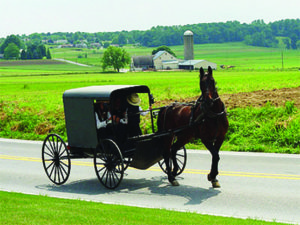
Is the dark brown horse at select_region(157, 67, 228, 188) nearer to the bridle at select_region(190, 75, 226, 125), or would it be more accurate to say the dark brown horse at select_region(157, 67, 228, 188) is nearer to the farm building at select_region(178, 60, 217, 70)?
the bridle at select_region(190, 75, 226, 125)

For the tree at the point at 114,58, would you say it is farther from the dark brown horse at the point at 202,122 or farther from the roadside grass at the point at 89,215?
the roadside grass at the point at 89,215

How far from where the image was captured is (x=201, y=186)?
1234 cm

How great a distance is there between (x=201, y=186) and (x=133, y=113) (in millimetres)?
2598

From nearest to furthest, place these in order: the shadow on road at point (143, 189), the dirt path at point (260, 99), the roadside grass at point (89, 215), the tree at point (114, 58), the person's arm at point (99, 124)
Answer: the roadside grass at point (89, 215)
the shadow on road at point (143, 189)
the person's arm at point (99, 124)
the dirt path at point (260, 99)
the tree at point (114, 58)

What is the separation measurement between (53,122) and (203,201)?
16421 mm

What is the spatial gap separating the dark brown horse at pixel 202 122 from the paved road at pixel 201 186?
671 millimetres

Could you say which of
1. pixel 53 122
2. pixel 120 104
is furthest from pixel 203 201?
pixel 53 122

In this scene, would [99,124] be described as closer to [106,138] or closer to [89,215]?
[106,138]

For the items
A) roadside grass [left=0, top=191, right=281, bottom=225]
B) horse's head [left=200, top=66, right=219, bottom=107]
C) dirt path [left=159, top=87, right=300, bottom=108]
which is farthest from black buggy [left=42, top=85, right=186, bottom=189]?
dirt path [left=159, top=87, right=300, bottom=108]

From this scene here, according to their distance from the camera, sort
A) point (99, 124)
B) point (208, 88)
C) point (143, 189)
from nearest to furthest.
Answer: point (208, 88)
point (143, 189)
point (99, 124)

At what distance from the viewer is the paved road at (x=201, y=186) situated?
408 inches

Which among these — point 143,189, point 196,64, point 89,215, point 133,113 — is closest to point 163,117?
point 133,113

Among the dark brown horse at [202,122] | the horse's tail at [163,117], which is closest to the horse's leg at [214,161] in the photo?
the dark brown horse at [202,122]

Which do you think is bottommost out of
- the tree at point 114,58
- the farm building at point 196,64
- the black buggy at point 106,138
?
the farm building at point 196,64
